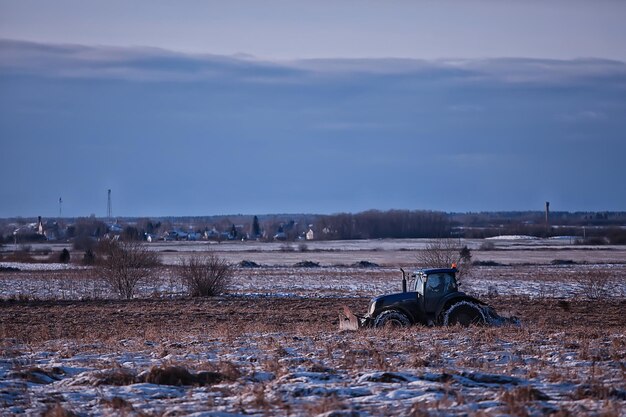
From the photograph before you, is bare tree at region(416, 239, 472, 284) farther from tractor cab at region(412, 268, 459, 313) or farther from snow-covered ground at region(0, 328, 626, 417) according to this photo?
snow-covered ground at region(0, 328, 626, 417)

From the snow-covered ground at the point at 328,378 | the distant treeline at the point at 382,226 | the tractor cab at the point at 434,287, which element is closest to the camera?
the snow-covered ground at the point at 328,378

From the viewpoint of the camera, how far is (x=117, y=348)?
1461 centimetres

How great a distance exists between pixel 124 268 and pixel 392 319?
21839mm

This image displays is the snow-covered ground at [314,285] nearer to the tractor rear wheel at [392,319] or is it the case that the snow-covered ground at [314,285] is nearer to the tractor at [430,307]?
the tractor at [430,307]

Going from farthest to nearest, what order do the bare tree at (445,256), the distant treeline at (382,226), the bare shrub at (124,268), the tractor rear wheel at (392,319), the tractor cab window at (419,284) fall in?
the distant treeline at (382,226), the bare shrub at (124,268), the bare tree at (445,256), the tractor cab window at (419,284), the tractor rear wheel at (392,319)

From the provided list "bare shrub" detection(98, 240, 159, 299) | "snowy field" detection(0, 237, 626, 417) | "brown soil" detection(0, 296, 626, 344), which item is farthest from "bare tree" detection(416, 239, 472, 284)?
"bare shrub" detection(98, 240, 159, 299)

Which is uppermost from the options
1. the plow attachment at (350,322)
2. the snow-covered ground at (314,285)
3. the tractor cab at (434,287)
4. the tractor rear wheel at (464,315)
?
the tractor cab at (434,287)

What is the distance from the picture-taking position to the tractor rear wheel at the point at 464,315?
1809cm

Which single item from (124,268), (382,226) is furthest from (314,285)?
(382,226)

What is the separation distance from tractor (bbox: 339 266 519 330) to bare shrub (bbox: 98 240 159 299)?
20.6 meters

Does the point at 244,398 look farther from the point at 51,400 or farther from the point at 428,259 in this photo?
the point at 428,259

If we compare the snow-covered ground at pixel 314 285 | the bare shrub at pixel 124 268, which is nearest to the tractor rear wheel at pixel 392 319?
the snow-covered ground at pixel 314 285

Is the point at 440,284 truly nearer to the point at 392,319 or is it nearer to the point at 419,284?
the point at 419,284

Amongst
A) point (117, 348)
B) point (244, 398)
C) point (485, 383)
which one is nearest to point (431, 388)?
point (485, 383)
